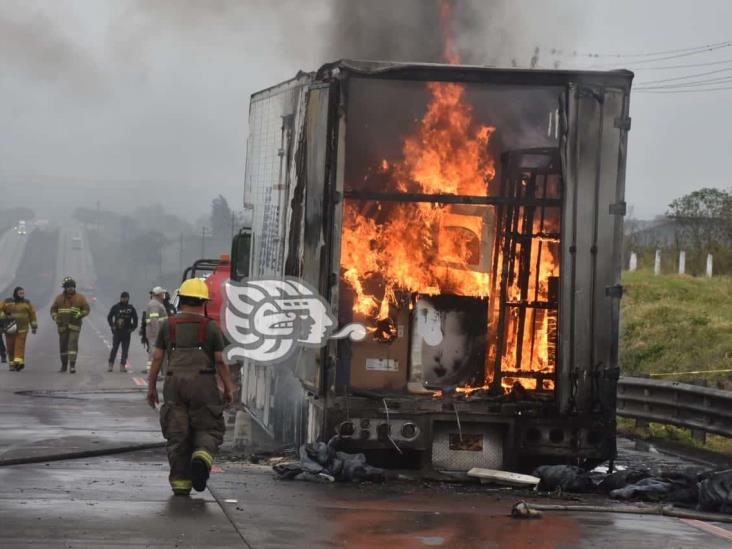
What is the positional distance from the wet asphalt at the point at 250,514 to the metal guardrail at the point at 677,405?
182 inches

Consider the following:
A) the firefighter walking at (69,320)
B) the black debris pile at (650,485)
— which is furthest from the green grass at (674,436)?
the firefighter walking at (69,320)

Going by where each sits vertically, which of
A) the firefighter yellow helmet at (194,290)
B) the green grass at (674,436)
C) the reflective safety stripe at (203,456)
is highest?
the firefighter yellow helmet at (194,290)

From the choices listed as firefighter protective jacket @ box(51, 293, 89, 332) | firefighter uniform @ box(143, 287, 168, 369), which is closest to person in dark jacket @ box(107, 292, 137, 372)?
firefighter protective jacket @ box(51, 293, 89, 332)

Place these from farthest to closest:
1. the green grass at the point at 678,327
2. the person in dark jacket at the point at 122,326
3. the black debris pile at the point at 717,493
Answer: the person in dark jacket at the point at 122,326 → the green grass at the point at 678,327 → the black debris pile at the point at 717,493

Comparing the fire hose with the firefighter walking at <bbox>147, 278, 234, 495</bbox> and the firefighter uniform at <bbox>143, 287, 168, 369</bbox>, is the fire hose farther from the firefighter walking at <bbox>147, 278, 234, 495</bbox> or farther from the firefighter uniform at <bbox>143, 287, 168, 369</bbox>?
the firefighter uniform at <bbox>143, 287, 168, 369</bbox>

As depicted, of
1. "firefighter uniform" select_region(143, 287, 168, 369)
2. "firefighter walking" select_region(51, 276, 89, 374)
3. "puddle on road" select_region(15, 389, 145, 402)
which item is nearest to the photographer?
"puddle on road" select_region(15, 389, 145, 402)

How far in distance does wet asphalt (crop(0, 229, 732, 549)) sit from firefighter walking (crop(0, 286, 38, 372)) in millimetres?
13933

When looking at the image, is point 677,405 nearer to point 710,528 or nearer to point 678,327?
point 710,528

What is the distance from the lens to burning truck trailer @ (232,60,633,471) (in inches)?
450

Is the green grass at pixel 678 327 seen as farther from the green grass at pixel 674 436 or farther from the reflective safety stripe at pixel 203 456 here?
the reflective safety stripe at pixel 203 456

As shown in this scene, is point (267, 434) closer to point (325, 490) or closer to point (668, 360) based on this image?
point (325, 490)

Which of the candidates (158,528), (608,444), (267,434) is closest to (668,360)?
(267,434)

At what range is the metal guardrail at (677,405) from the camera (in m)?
15.1

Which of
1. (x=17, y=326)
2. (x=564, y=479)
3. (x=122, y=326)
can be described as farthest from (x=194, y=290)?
(x=17, y=326)
